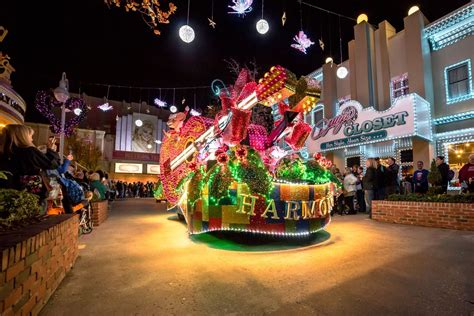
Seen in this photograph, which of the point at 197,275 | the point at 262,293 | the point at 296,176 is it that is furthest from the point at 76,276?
the point at 296,176

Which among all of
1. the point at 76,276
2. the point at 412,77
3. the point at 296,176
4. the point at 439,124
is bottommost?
the point at 76,276

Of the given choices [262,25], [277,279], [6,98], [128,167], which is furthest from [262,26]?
[128,167]

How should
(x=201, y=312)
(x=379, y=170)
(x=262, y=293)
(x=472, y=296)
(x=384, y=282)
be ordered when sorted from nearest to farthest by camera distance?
(x=201, y=312), (x=472, y=296), (x=262, y=293), (x=384, y=282), (x=379, y=170)

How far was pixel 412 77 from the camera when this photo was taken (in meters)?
12.9

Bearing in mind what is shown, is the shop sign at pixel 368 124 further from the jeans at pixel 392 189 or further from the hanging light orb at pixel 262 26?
the hanging light orb at pixel 262 26

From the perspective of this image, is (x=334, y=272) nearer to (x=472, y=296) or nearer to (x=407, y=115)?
(x=472, y=296)

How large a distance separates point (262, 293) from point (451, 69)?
1465 cm

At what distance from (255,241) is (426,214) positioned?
457 cm

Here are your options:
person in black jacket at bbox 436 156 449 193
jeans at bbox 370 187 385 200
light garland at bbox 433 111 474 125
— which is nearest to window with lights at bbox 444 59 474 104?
light garland at bbox 433 111 474 125

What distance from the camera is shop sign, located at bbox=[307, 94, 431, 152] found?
11852 mm

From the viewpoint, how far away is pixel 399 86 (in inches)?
551

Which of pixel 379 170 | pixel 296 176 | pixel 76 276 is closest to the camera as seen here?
pixel 76 276

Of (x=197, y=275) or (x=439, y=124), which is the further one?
(x=439, y=124)

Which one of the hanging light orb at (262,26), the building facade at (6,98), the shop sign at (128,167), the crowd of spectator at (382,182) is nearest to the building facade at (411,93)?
the crowd of spectator at (382,182)
